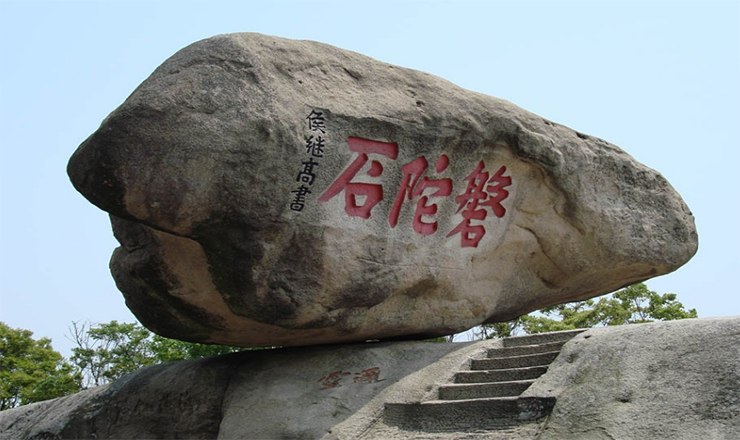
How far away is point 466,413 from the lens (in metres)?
6.12

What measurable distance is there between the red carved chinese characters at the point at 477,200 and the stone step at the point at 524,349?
992mm

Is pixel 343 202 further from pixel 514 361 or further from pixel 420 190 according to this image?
pixel 514 361

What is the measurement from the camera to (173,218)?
6148mm

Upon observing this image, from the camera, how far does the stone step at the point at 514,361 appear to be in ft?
22.0

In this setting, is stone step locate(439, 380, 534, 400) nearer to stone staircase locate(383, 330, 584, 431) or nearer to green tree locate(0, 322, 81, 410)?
stone staircase locate(383, 330, 584, 431)

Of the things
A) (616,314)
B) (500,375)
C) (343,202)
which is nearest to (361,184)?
(343,202)

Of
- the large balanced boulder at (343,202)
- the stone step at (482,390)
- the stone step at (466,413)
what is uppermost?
the large balanced boulder at (343,202)

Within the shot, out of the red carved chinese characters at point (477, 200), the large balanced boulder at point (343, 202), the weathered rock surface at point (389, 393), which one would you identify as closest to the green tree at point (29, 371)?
the weathered rock surface at point (389, 393)

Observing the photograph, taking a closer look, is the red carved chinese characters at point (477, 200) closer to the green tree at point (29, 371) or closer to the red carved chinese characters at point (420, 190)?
the red carved chinese characters at point (420, 190)

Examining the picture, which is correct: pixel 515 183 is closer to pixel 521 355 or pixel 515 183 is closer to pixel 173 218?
pixel 521 355

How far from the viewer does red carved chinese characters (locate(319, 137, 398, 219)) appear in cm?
674

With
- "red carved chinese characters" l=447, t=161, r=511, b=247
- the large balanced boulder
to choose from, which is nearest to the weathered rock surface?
the large balanced boulder

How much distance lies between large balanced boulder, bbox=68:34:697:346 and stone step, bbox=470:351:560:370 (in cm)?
70

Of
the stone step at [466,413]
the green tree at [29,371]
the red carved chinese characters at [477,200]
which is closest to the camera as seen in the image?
the stone step at [466,413]
